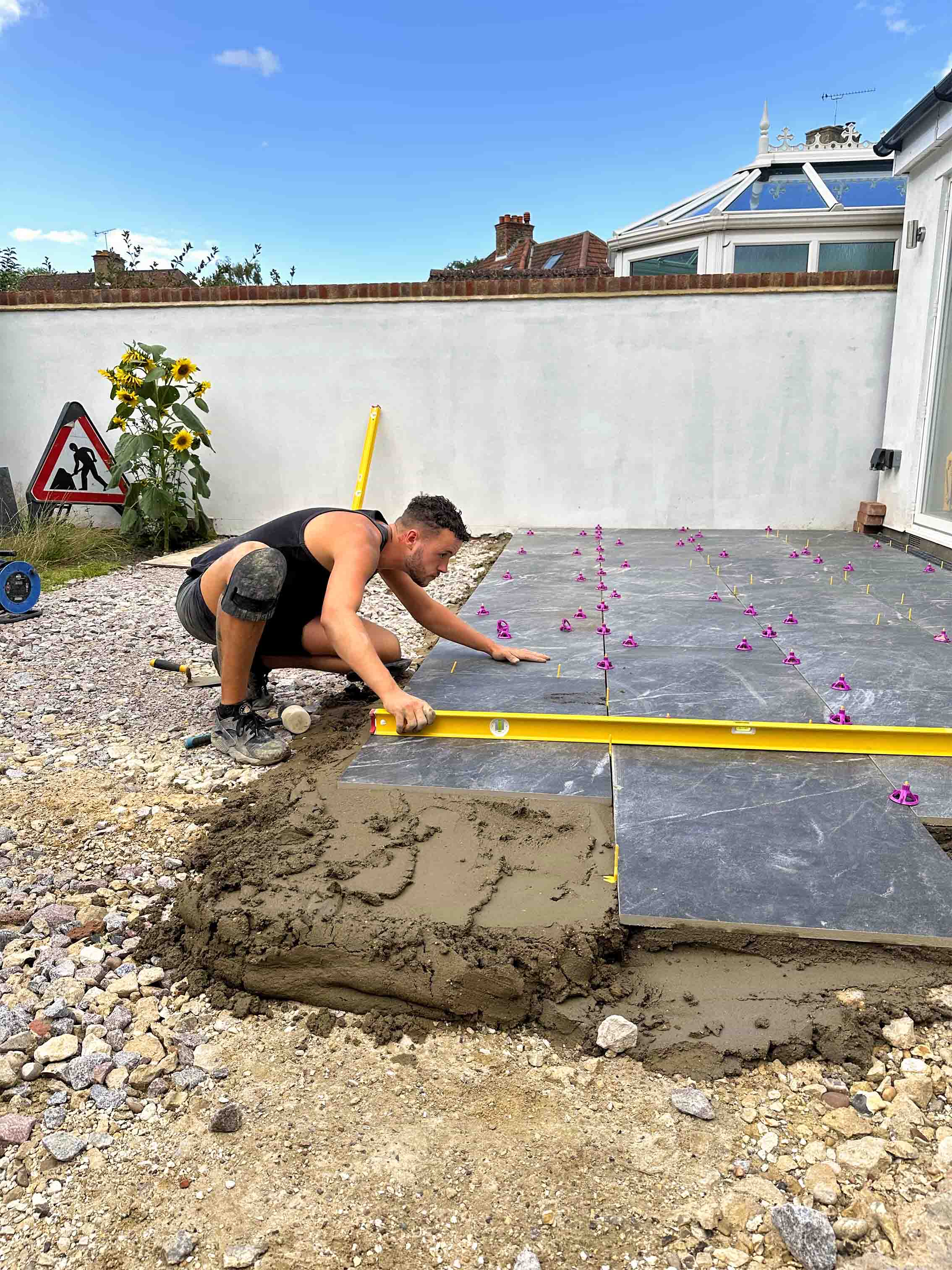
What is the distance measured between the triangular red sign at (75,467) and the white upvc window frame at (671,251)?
6.04m

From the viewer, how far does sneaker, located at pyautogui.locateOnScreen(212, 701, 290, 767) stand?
2795 mm

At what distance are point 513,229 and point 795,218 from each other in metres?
10.1

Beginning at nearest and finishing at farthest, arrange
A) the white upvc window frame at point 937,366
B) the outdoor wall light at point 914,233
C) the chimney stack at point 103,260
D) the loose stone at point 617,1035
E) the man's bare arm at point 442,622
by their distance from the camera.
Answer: the loose stone at point 617,1035
the man's bare arm at point 442,622
the white upvc window frame at point 937,366
the outdoor wall light at point 914,233
the chimney stack at point 103,260

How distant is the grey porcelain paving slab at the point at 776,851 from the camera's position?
172 cm

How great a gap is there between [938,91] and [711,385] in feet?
8.16

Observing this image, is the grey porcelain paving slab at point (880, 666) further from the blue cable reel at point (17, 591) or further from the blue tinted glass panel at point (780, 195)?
the blue tinted glass panel at point (780, 195)

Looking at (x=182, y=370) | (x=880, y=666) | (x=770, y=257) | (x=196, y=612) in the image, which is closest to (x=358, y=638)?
(x=196, y=612)

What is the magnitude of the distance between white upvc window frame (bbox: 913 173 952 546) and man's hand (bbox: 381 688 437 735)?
457 centimetres

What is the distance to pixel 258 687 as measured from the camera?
3242mm

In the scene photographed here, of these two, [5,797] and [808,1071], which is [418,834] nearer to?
[808,1071]

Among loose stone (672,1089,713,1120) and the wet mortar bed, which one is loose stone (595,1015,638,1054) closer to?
the wet mortar bed

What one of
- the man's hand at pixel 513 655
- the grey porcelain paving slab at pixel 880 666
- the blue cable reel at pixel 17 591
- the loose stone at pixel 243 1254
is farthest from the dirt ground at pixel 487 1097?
the blue cable reel at pixel 17 591

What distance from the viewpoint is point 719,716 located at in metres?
2.76

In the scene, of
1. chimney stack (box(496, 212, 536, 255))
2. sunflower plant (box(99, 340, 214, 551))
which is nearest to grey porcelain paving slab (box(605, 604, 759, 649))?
sunflower plant (box(99, 340, 214, 551))
